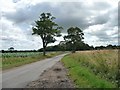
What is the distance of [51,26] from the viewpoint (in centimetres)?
8575

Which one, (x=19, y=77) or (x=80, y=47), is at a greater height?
(x=80, y=47)

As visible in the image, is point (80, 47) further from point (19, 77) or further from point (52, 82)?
point (52, 82)

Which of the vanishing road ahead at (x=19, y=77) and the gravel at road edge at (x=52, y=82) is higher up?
the gravel at road edge at (x=52, y=82)

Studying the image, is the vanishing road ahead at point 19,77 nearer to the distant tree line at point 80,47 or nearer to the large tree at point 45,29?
the distant tree line at point 80,47

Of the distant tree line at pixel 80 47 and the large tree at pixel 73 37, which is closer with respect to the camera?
the distant tree line at pixel 80 47

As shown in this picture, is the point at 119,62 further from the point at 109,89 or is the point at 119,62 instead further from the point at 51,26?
the point at 51,26

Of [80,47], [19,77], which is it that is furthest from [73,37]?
[19,77]

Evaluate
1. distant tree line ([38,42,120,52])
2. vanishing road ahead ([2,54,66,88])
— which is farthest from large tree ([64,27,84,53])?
vanishing road ahead ([2,54,66,88])

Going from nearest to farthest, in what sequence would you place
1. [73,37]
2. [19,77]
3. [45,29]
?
[19,77]
[45,29]
[73,37]

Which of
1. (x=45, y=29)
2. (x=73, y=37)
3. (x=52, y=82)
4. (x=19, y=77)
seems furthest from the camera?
(x=73, y=37)

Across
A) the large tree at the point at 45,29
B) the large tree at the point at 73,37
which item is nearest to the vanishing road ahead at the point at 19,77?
the large tree at the point at 45,29

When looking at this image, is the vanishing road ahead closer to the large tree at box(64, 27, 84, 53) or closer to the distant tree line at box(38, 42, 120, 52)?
the distant tree line at box(38, 42, 120, 52)

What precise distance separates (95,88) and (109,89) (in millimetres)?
707

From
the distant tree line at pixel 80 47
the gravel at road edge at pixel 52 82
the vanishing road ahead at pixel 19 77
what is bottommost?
the vanishing road ahead at pixel 19 77
